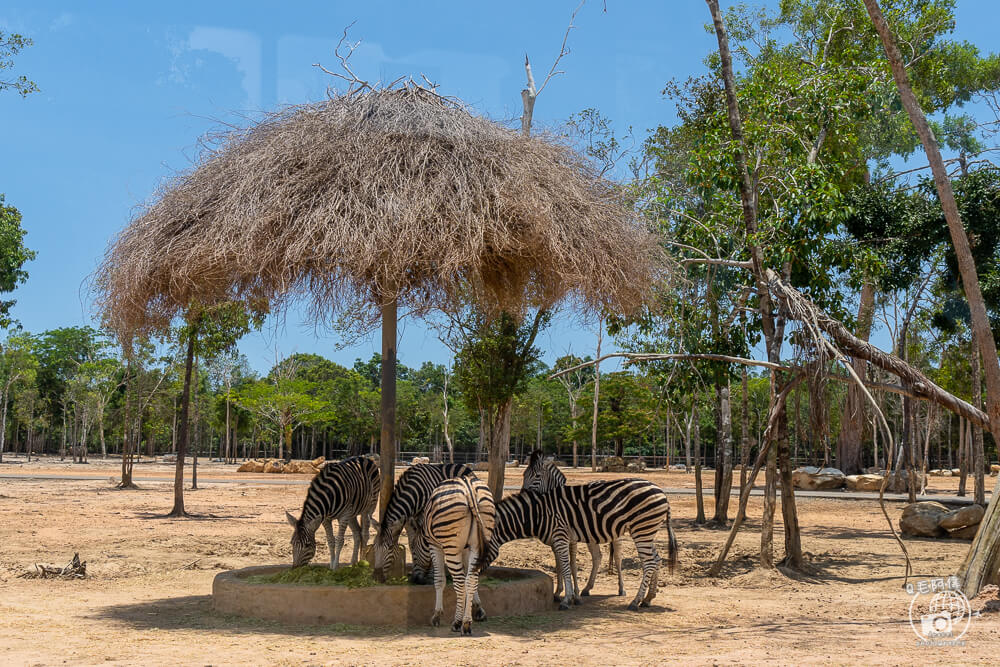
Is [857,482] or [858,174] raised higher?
[858,174]

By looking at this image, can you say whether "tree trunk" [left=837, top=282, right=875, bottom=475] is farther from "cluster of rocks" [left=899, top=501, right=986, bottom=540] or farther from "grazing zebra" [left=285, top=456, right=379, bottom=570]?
"grazing zebra" [left=285, top=456, right=379, bottom=570]

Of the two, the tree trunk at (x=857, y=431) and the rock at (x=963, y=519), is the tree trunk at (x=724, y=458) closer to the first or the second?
the tree trunk at (x=857, y=431)

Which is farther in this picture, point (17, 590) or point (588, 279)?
point (17, 590)

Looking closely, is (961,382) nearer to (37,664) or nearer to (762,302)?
(762,302)

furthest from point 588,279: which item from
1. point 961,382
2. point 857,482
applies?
point 961,382

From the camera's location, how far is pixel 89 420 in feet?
210

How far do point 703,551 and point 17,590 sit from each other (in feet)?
34.7

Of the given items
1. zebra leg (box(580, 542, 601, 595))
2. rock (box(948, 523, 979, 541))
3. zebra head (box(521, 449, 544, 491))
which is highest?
zebra head (box(521, 449, 544, 491))

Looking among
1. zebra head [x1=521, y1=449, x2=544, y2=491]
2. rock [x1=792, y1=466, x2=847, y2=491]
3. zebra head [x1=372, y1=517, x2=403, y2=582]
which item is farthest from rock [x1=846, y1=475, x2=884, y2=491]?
zebra head [x1=372, y1=517, x2=403, y2=582]

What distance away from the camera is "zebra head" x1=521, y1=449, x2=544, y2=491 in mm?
12211

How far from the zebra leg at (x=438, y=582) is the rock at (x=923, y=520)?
12.9 m

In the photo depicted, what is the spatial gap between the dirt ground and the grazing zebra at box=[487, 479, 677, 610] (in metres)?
0.68

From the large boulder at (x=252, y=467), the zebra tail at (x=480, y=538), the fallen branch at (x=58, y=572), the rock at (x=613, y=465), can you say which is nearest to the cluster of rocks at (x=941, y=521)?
the zebra tail at (x=480, y=538)

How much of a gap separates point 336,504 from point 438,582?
1.95 metres
